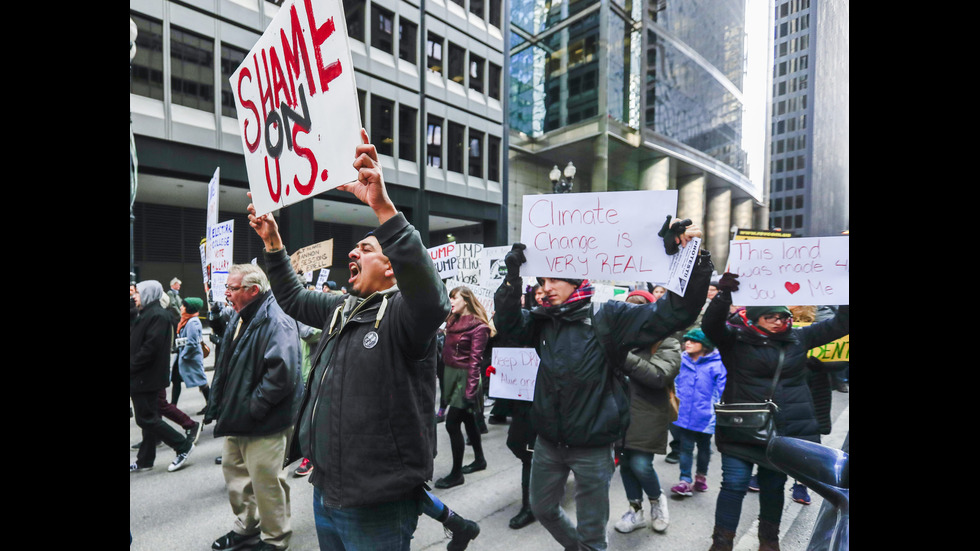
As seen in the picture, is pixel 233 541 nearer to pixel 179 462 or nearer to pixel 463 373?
pixel 179 462

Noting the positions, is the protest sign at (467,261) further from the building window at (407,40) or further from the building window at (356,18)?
A: the building window at (407,40)

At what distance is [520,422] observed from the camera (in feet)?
12.4

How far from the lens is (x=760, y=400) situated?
3111 millimetres

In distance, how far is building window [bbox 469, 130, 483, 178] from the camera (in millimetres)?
21859

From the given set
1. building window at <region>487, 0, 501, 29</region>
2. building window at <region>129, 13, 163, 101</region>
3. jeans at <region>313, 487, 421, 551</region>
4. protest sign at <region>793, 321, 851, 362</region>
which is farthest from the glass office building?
jeans at <region>313, 487, 421, 551</region>

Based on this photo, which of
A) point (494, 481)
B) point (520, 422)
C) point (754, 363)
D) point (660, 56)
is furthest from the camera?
point (660, 56)

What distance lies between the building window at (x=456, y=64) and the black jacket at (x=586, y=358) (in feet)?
66.3

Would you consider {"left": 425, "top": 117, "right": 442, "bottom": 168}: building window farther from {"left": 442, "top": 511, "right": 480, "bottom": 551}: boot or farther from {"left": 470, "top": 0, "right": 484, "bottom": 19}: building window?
{"left": 442, "top": 511, "right": 480, "bottom": 551}: boot

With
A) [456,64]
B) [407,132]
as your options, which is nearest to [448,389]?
[407,132]

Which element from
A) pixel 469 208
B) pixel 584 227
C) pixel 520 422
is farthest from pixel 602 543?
pixel 469 208

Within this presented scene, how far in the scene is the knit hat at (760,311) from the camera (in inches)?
124

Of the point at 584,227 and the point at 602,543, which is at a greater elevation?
the point at 584,227
